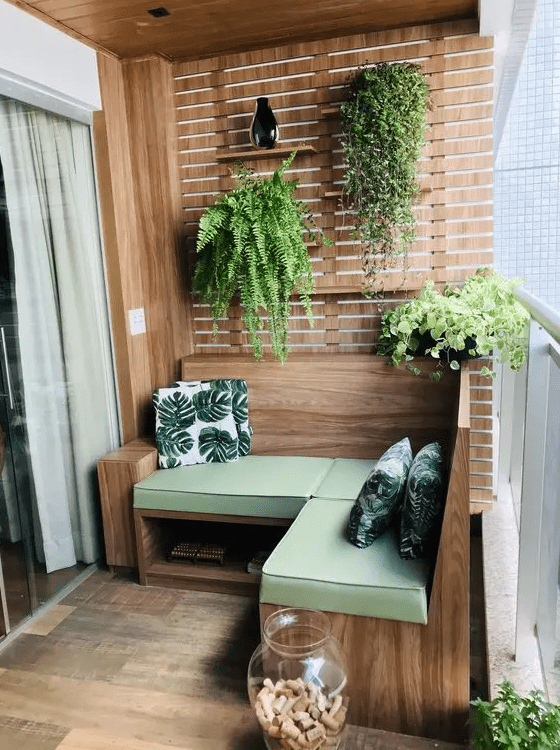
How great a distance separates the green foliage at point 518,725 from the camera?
144cm

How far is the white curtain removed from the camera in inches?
104

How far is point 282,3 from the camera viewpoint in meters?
2.70

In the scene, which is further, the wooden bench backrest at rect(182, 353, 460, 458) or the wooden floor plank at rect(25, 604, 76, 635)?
the wooden bench backrest at rect(182, 353, 460, 458)

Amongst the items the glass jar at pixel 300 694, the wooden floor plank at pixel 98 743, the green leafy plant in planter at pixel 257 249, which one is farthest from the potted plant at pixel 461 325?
the wooden floor plank at pixel 98 743

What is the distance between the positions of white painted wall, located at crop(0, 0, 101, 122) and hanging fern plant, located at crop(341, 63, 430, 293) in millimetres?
1210

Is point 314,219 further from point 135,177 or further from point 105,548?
point 105,548

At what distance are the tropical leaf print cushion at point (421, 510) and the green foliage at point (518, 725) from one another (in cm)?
51

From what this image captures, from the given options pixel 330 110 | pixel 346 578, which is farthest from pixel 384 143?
pixel 346 578

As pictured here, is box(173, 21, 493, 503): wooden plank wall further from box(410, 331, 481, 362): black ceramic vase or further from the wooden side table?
the wooden side table

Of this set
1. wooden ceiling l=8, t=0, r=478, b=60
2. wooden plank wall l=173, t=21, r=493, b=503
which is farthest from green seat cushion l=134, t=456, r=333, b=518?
wooden ceiling l=8, t=0, r=478, b=60

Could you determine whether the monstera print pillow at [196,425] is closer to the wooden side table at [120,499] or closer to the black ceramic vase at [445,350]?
the wooden side table at [120,499]

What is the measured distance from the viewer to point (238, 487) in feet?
9.21

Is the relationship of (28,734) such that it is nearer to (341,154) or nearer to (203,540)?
(203,540)

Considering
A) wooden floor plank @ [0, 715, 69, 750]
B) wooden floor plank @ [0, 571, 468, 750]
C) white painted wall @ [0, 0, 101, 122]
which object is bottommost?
wooden floor plank @ [0, 571, 468, 750]
